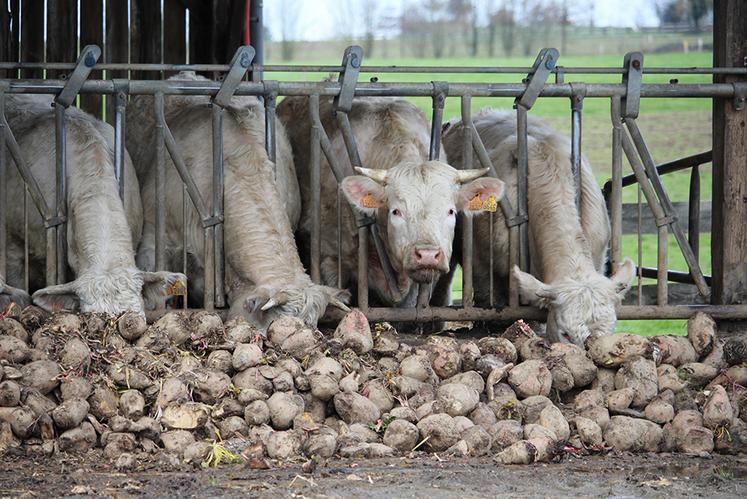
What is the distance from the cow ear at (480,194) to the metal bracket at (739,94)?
5.66ft

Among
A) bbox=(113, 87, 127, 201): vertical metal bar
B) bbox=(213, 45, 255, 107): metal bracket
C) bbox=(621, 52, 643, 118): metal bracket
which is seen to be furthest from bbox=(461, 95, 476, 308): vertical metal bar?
bbox=(113, 87, 127, 201): vertical metal bar

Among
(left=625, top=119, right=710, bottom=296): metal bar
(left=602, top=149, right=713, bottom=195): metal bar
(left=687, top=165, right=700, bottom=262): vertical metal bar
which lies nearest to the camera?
(left=625, top=119, right=710, bottom=296): metal bar

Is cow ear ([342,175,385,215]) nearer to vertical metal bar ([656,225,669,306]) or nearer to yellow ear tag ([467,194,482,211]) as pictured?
yellow ear tag ([467,194,482,211])

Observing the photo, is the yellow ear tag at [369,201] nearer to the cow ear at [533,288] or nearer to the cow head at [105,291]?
the cow ear at [533,288]

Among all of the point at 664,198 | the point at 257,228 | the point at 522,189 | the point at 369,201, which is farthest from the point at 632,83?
the point at 257,228

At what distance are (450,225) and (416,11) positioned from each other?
103 ft

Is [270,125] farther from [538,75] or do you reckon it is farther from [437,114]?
[538,75]

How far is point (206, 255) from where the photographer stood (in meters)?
7.59

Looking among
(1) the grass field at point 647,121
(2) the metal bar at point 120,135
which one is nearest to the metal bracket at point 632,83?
(2) the metal bar at point 120,135

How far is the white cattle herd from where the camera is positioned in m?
7.09

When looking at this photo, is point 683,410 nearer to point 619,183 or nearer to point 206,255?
point 619,183

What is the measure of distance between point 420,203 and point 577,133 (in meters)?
1.41

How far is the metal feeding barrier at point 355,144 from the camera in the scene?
24.4 ft

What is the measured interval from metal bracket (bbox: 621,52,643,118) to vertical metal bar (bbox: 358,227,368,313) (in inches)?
76.3
